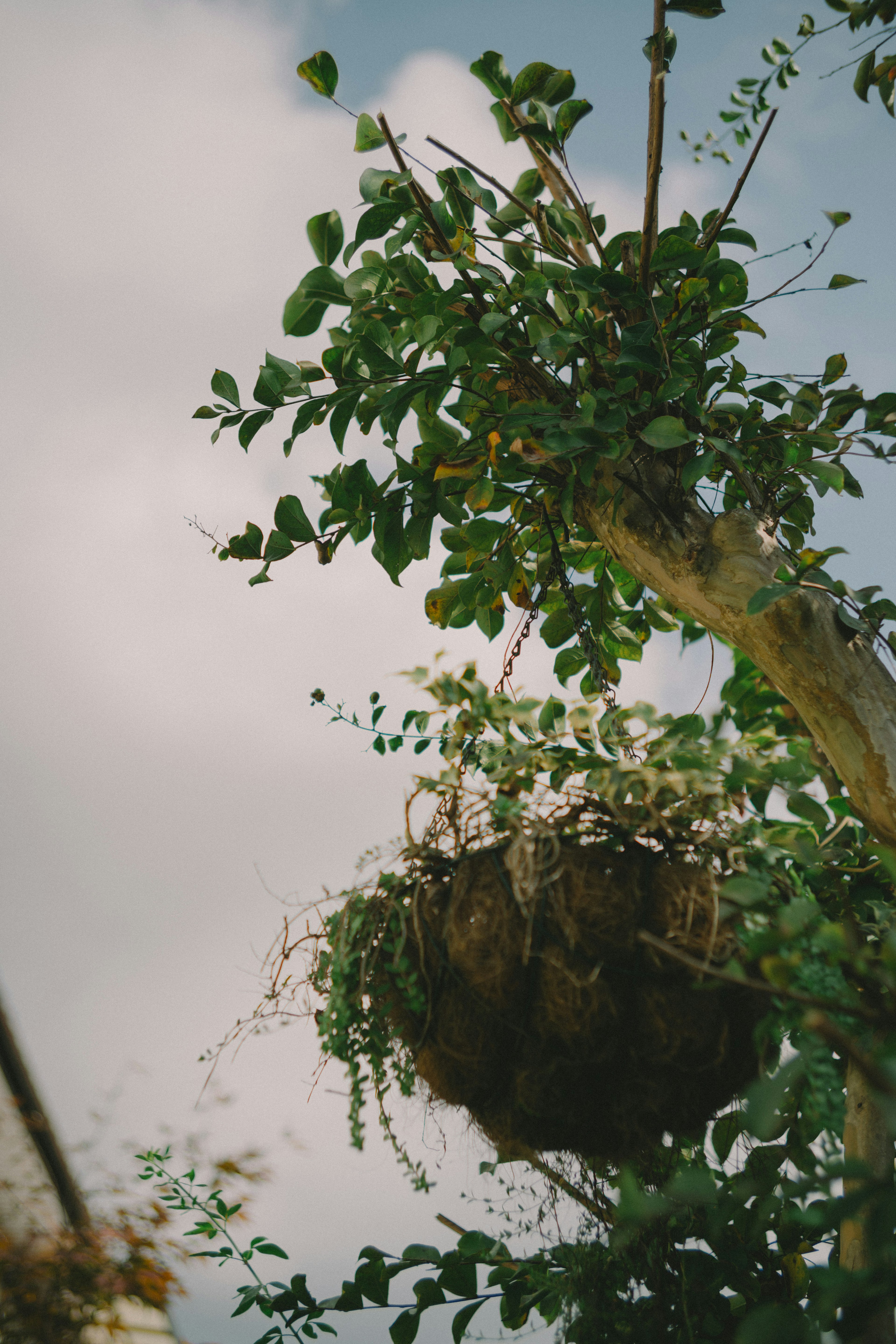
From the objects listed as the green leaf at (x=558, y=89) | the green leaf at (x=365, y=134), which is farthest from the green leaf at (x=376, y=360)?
the green leaf at (x=558, y=89)

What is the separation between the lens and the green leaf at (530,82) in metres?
1.22

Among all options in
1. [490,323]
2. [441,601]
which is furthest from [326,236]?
[441,601]

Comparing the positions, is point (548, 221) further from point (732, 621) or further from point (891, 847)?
point (891, 847)

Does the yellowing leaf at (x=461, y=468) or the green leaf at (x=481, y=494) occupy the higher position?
the yellowing leaf at (x=461, y=468)

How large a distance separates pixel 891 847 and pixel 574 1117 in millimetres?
460

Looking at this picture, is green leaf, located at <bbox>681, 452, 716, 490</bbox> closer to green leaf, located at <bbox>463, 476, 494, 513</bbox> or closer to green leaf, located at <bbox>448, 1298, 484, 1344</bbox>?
green leaf, located at <bbox>463, 476, 494, 513</bbox>

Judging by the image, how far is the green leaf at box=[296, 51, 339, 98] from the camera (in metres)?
1.19

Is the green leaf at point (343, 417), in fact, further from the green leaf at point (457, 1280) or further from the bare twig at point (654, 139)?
the green leaf at point (457, 1280)

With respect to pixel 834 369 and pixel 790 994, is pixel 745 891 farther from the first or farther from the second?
pixel 834 369

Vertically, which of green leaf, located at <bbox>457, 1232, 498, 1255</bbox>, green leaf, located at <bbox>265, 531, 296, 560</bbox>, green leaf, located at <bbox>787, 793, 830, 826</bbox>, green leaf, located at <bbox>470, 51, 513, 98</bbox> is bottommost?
green leaf, located at <bbox>457, 1232, 498, 1255</bbox>

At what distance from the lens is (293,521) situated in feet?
4.28

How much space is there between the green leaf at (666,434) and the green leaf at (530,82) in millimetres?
590

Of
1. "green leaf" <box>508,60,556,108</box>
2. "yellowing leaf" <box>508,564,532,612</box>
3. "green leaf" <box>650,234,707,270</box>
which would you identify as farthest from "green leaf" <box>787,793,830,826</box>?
"green leaf" <box>508,60,556,108</box>

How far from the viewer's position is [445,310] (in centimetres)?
117
